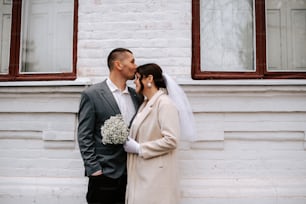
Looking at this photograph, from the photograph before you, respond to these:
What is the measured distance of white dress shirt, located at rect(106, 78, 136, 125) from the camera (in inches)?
122

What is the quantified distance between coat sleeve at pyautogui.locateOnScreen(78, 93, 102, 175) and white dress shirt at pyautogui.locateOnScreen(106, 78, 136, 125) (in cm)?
27

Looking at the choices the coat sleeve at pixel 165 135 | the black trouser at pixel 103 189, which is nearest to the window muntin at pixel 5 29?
the black trouser at pixel 103 189

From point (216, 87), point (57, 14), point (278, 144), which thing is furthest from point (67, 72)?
point (278, 144)

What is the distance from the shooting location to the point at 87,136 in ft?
9.59

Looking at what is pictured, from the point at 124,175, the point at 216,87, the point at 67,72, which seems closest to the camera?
the point at 124,175

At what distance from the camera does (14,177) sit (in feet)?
12.4

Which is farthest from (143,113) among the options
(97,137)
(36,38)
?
(36,38)

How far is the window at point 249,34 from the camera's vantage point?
12.5ft

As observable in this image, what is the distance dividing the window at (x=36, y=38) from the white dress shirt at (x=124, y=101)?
3.20 feet

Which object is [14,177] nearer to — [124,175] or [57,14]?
[124,175]

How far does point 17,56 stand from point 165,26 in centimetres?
176

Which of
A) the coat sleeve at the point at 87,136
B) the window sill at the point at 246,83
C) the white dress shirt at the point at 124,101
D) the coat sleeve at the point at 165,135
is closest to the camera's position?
the coat sleeve at the point at 165,135

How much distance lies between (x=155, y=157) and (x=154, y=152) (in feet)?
0.20

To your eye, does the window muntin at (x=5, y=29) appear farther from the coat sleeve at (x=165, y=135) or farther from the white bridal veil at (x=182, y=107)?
the coat sleeve at (x=165, y=135)
